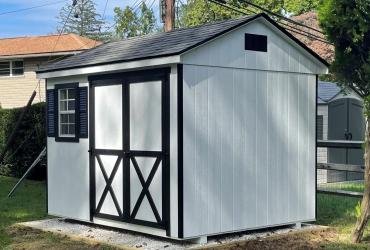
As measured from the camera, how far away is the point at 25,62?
25500mm

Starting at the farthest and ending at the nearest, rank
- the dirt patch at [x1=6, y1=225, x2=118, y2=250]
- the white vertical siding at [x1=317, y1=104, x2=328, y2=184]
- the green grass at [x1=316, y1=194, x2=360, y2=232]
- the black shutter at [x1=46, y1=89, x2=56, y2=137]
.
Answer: the white vertical siding at [x1=317, y1=104, x2=328, y2=184], the black shutter at [x1=46, y1=89, x2=56, y2=137], the green grass at [x1=316, y1=194, x2=360, y2=232], the dirt patch at [x1=6, y1=225, x2=118, y2=250]

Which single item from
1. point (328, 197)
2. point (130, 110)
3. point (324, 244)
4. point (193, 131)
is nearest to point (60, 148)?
point (130, 110)

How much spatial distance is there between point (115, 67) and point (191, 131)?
1.60 meters

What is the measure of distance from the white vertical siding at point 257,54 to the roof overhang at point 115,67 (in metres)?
0.22

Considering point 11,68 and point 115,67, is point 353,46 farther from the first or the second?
point 11,68

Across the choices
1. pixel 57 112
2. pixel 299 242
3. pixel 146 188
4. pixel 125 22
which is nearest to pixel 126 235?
pixel 146 188

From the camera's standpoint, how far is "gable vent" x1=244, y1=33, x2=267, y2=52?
8.87 m

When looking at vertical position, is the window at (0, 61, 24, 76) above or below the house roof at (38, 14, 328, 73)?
above

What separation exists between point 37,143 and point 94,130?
7.99 meters

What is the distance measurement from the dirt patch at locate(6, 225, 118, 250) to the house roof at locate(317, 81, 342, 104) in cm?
990

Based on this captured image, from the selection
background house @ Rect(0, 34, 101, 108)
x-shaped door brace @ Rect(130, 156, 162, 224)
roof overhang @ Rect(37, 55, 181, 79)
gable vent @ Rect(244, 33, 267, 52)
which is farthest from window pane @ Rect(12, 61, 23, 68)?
gable vent @ Rect(244, 33, 267, 52)

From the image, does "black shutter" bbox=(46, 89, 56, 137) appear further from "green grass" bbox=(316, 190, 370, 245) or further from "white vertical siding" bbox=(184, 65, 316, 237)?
"green grass" bbox=(316, 190, 370, 245)

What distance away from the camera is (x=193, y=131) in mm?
8141

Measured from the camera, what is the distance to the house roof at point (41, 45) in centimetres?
2480
